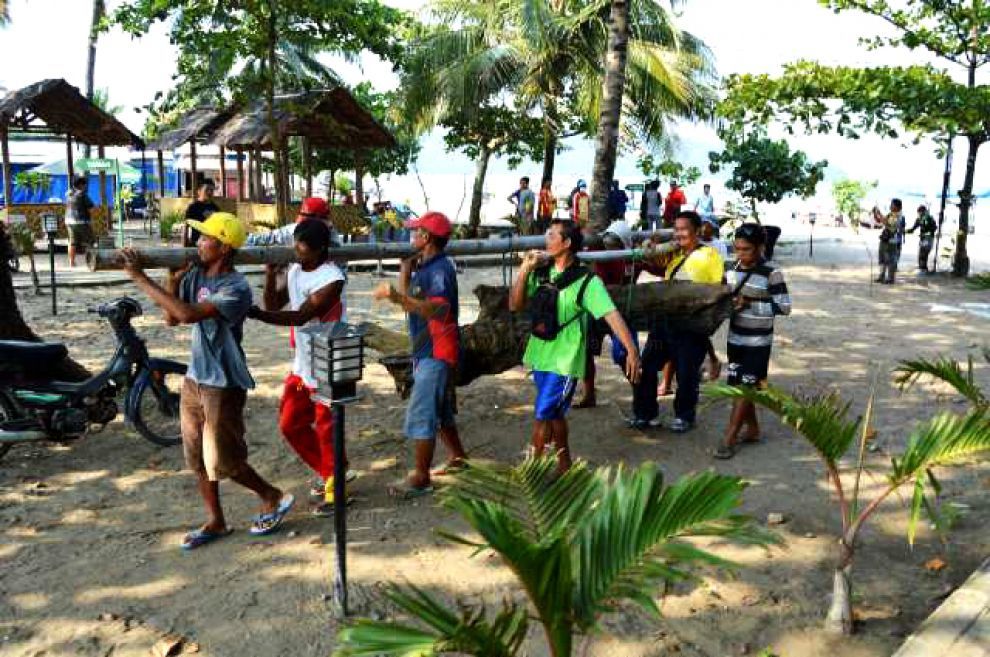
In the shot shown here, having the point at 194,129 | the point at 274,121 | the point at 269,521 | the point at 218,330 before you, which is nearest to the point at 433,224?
the point at 218,330

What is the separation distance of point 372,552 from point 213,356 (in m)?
1.20

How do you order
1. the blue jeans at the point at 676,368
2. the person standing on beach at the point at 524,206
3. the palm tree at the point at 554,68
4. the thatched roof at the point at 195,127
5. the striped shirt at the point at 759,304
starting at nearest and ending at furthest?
1. the striped shirt at the point at 759,304
2. the blue jeans at the point at 676,368
3. the person standing on beach at the point at 524,206
4. the palm tree at the point at 554,68
5. the thatched roof at the point at 195,127

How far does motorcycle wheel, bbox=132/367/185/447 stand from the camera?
5.40 meters

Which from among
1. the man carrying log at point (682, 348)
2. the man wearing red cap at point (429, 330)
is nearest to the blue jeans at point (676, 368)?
the man carrying log at point (682, 348)

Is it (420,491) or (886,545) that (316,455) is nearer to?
(420,491)

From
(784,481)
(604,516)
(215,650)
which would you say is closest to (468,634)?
(604,516)

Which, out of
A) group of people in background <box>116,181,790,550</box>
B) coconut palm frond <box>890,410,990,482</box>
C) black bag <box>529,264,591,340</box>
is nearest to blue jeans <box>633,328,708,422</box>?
group of people in background <box>116,181,790,550</box>

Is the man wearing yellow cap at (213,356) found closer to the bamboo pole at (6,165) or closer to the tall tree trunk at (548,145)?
the bamboo pole at (6,165)

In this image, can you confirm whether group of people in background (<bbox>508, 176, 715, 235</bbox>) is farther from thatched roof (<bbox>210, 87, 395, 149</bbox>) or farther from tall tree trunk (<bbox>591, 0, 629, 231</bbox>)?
tall tree trunk (<bbox>591, 0, 629, 231</bbox>)

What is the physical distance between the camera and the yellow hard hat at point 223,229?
3.64m

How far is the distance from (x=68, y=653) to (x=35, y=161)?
104ft

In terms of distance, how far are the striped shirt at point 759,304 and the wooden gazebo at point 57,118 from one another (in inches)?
652

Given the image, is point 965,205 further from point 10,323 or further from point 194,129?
point 194,129

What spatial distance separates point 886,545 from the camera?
416 centimetres
